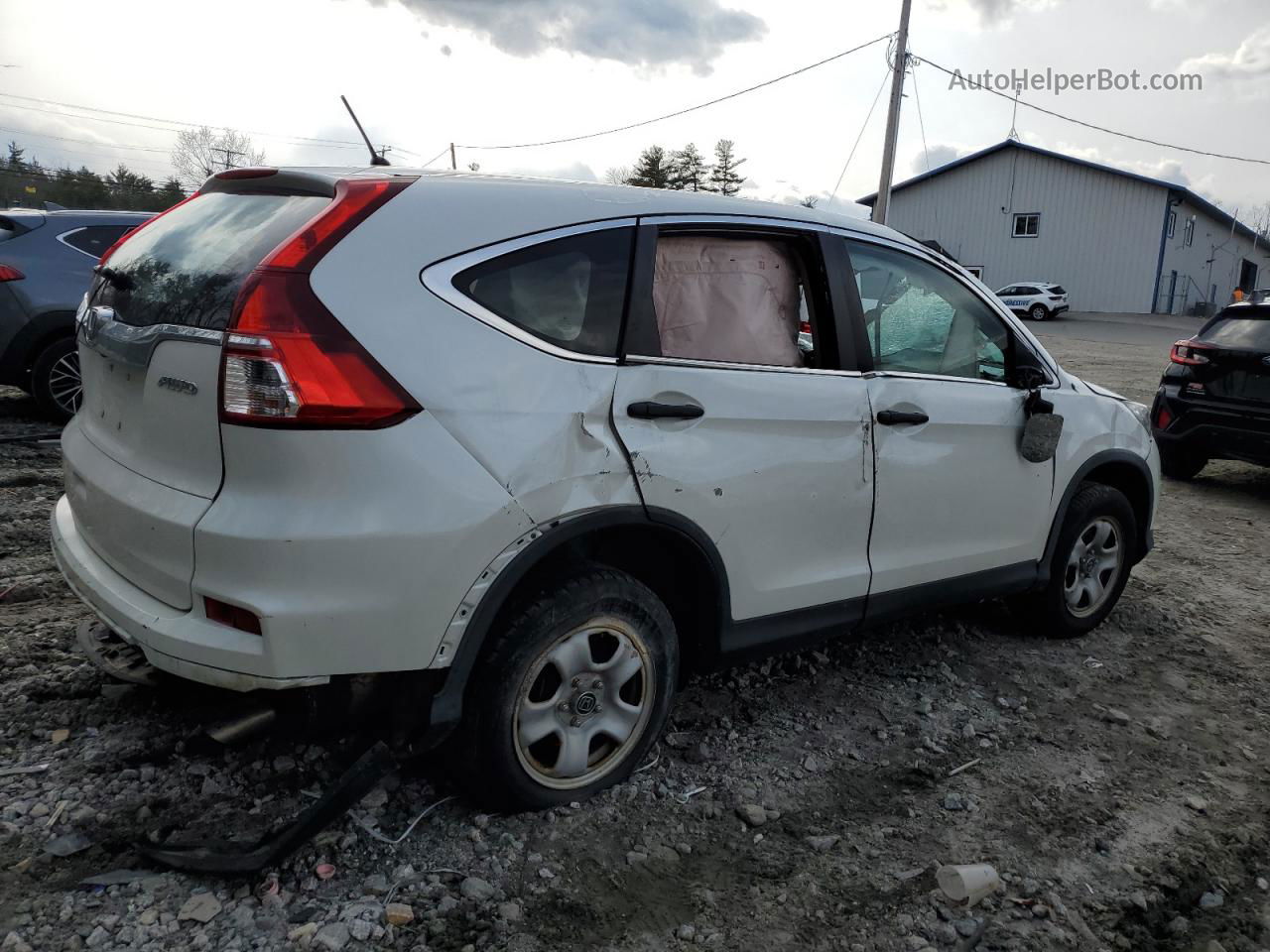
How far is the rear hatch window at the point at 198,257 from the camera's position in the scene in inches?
91.6

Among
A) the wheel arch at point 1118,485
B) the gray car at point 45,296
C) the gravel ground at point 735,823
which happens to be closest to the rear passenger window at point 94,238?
the gray car at point 45,296

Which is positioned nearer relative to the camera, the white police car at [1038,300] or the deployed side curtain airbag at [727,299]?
the deployed side curtain airbag at [727,299]

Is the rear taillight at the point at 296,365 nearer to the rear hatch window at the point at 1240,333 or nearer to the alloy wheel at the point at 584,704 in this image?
the alloy wheel at the point at 584,704

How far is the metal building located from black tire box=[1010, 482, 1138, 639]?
1445 inches

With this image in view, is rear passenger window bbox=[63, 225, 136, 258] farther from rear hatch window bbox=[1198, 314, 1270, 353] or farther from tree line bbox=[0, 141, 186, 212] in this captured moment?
tree line bbox=[0, 141, 186, 212]

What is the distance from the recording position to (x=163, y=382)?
2.39 metres

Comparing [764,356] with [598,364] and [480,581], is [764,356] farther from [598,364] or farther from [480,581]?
[480,581]

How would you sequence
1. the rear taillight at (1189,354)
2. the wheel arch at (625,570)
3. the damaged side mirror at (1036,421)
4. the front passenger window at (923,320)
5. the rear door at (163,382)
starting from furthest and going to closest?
the rear taillight at (1189,354), the damaged side mirror at (1036,421), the front passenger window at (923,320), the wheel arch at (625,570), the rear door at (163,382)

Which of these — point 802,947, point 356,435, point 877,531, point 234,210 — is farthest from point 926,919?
point 234,210

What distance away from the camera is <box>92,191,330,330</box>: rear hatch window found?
7.63 ft

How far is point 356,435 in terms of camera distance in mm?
2195

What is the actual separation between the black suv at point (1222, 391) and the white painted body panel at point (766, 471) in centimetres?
Result: 536

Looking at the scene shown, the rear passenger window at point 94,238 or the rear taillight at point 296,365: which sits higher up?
the rear passenger window at point 94,238

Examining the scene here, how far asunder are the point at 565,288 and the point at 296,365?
0.76 metres
